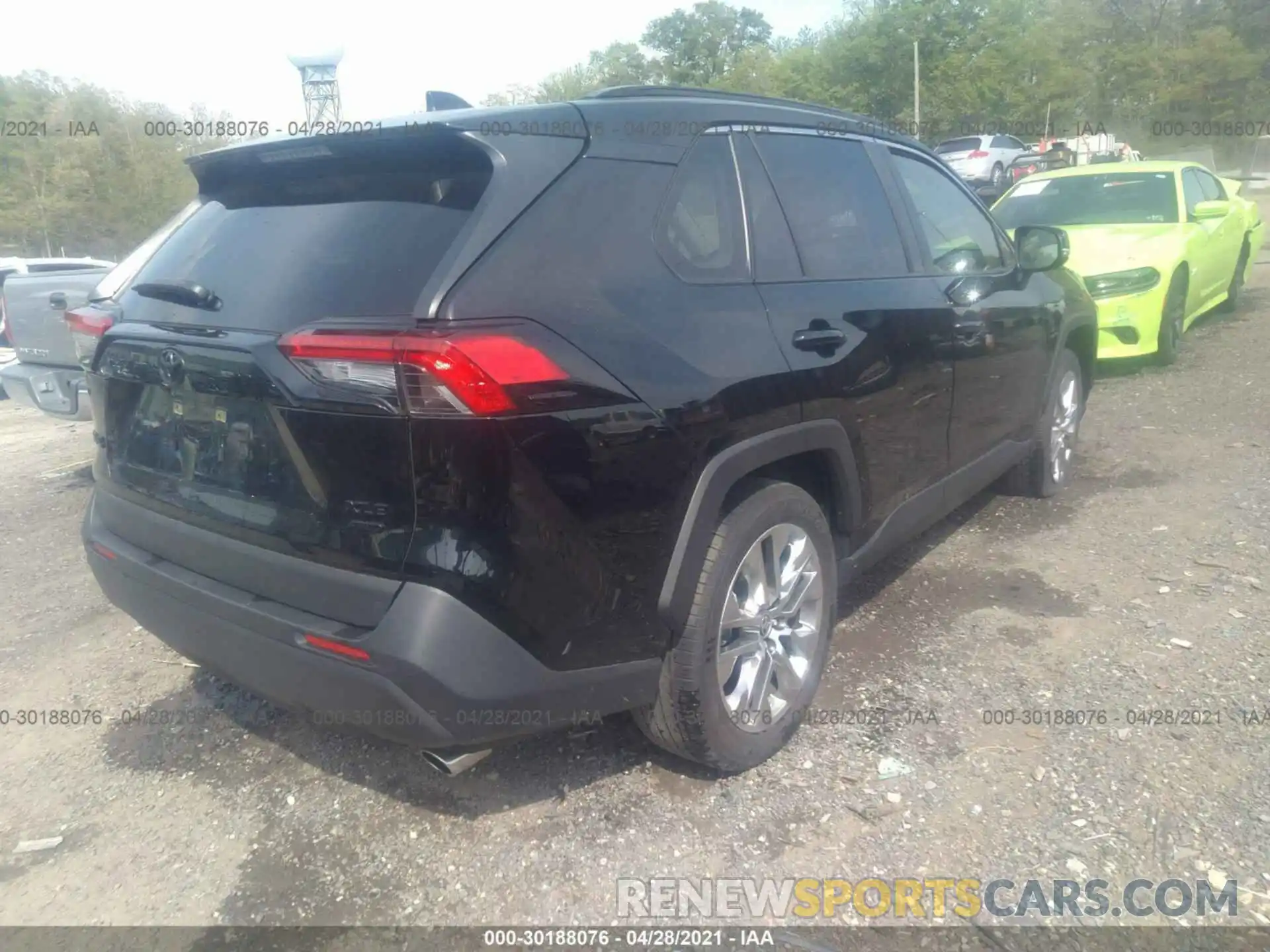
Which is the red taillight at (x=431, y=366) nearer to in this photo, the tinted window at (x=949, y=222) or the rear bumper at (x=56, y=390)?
the tinted window at (x=949, y=222)

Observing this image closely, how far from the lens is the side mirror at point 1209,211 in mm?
7719

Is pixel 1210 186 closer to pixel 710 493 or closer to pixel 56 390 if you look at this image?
pixel 710 493

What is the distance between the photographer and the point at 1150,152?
31.5m

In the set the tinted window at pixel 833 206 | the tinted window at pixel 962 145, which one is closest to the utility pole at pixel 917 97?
the tinted window at pixel 962 145

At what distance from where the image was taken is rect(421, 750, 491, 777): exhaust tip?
7.59 ft

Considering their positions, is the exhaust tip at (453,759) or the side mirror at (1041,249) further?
the side mirror at (1041,249)

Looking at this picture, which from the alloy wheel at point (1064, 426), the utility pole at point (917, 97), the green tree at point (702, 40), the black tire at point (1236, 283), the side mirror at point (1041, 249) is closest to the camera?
the side mirror at point (1041, 249)

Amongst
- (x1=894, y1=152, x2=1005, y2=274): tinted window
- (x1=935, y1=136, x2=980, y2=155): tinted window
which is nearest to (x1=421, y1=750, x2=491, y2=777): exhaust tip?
(x1=894, y1=152, x2=1005, y2=274): tinted window

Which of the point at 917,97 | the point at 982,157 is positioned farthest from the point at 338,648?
the point at 917,97

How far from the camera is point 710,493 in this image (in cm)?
243

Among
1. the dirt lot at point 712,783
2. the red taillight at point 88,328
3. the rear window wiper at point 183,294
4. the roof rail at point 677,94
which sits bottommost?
the dirt lot at point 712,783

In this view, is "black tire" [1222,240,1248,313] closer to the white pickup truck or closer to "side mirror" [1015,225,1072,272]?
"side mirror" [1015,225,1072,272]

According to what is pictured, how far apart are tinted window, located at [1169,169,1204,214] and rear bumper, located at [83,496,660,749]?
25.8 feet

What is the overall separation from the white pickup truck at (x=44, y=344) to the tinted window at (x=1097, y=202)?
7000 millimetres
